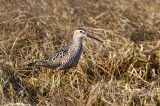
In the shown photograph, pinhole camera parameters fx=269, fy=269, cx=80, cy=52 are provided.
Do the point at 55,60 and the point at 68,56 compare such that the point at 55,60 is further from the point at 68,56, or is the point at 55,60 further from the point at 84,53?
the point at 84,53

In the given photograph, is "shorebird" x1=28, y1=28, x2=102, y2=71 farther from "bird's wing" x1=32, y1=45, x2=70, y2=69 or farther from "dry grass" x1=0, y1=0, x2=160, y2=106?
"dry grass" x1=0, y1=0, x2=160, y2=106

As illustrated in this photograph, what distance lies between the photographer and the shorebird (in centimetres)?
508

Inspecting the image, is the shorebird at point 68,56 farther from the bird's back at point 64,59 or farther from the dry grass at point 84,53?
the dry grass at point 84,53

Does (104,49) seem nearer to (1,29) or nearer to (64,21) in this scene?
(64,21)

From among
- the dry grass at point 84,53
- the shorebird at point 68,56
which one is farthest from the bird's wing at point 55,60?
the dry grass at point 84,53

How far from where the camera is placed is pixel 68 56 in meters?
5.09

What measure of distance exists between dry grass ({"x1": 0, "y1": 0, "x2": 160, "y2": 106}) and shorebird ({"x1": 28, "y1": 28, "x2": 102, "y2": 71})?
0.26m

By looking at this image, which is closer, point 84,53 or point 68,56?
point 68,56

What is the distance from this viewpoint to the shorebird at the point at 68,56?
16.7 ft

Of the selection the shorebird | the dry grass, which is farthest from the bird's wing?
the dry grass

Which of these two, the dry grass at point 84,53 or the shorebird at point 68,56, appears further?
the shorebird at point 68,56

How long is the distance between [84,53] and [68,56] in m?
1.03

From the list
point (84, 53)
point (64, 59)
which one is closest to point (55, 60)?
point (64, 59)

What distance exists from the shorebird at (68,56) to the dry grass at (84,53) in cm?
26
